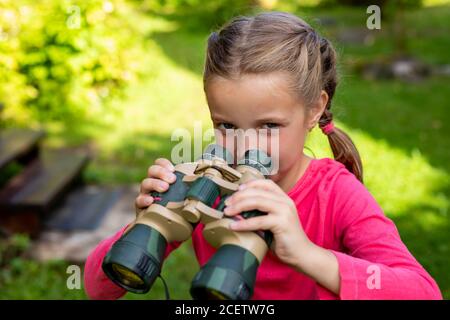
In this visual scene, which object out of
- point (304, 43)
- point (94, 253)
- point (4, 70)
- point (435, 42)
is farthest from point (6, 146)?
point (435, 42)

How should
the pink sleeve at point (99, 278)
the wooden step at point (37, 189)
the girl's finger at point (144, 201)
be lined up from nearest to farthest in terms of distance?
the girl's finger at point (144, 201) → the pink sleeve at point (99, 278) → the wooden step at point (37, 189)

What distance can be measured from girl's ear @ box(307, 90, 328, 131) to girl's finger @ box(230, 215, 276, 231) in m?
0.67

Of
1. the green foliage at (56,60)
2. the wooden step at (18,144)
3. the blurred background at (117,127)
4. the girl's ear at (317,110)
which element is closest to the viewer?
the girl's ear at (317,110)

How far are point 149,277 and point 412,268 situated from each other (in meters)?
0.68

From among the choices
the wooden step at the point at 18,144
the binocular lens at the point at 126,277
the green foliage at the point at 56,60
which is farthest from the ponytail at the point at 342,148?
the green foliage at the point at 56,60

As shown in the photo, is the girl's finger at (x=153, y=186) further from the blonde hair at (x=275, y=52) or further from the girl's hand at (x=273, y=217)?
the blonde hair at (x=275, y=52)

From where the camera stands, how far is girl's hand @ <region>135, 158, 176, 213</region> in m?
1.55

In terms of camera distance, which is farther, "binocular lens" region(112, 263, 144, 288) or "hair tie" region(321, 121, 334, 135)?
"hair tie" region(321, 121, 334, 135)

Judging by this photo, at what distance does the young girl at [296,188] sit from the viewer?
144 cm

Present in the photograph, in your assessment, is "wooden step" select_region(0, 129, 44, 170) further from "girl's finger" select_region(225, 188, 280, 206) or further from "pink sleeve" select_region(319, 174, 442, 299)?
"girl's finger" select_region(225, 188, 280, 206)

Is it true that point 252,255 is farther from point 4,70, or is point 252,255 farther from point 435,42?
point 435,42

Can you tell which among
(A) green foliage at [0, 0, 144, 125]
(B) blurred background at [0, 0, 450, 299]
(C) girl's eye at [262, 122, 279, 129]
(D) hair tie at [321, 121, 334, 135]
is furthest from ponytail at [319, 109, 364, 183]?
(A) green foliage at [0, 0, 144, 125]

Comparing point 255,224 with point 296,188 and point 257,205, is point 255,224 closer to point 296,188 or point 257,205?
point 257,205

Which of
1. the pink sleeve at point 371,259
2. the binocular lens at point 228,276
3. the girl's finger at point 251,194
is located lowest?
the pink sleeve at point 371,259
